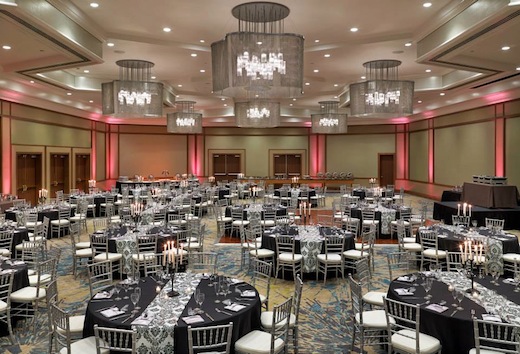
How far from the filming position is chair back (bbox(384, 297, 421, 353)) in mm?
4455

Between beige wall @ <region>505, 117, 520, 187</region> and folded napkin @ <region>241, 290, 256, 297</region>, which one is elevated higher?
beige wall @ <region>505, 117, 520, 187</region>

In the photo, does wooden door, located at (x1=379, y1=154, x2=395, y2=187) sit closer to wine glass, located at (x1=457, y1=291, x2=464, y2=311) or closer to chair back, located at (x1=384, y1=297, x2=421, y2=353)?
wine glass, located at (x1=457, y1=291, x2=464, y2=311)

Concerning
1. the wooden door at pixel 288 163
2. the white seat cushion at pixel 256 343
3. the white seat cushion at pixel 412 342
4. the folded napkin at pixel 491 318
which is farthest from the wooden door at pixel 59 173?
the folded napkin at pixel 491 318

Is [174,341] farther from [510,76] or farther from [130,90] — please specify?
[510,76]

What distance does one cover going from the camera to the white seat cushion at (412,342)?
448 cm

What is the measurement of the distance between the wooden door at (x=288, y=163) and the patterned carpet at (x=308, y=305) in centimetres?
1902

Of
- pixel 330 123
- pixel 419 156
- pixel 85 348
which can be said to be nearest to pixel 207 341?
pixel 85 348

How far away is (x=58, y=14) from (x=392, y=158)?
918 inches

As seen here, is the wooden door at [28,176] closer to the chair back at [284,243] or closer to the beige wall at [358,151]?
the chair back at [284,243]

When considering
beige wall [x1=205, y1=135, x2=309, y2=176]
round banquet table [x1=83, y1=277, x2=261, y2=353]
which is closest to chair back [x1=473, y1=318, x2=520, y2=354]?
round banquet table [x1=83, y1=277, x2=261, y2=353]

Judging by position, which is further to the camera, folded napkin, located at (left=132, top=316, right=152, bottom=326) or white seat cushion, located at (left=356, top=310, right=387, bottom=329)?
white seat cushion, located at (left=356, top=310, right=387, bottom=329)

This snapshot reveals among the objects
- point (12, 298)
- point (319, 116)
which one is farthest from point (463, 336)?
point (319, 116)

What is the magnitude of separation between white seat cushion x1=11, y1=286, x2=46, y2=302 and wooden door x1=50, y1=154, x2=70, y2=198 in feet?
47.3

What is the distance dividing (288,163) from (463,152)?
12347mm
